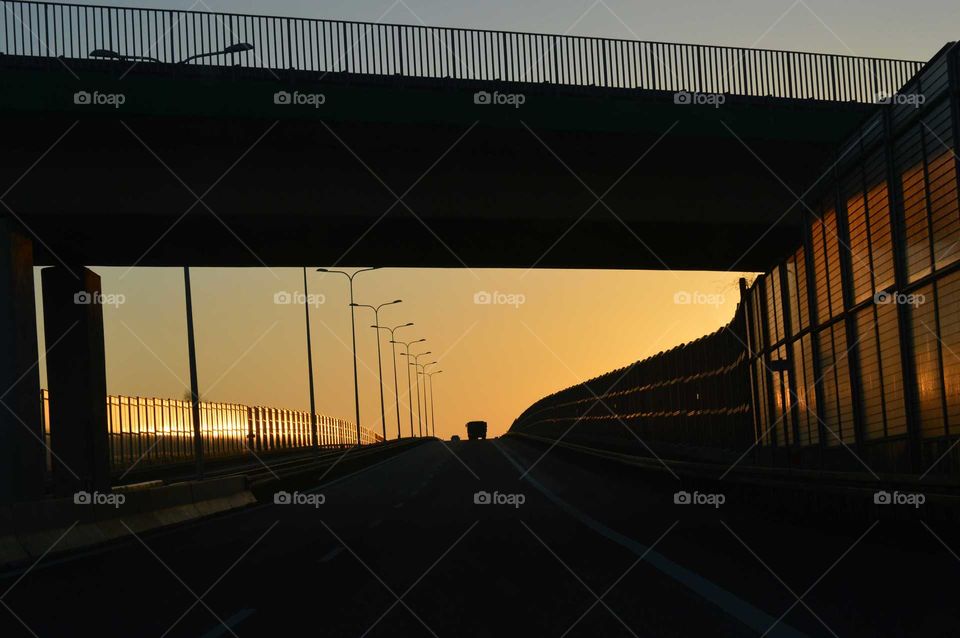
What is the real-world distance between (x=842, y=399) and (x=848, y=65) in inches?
303

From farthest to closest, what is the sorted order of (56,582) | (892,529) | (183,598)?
(892,529)
(56,582)
(183,598)

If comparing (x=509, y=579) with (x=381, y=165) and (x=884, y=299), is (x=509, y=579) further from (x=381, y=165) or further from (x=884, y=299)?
(x=381, y=165)

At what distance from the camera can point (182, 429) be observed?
76.6 metres

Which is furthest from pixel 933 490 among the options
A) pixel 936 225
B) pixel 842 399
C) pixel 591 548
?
pixel 842 399

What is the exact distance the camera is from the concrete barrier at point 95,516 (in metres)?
20.0

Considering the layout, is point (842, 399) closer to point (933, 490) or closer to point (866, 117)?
point (866, 117)

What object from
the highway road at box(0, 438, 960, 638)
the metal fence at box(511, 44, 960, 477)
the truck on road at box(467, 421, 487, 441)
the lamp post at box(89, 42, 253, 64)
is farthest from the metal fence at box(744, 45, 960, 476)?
the truck on road at box(467, 421, 487, 441)

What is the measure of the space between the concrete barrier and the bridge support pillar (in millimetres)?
1490

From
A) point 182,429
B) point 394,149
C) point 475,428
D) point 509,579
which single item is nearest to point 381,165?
point 394,149

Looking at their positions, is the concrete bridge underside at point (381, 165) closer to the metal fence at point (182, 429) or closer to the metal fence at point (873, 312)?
the metal fence at point (873, 312)

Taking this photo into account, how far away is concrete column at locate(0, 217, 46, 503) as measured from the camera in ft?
81.8

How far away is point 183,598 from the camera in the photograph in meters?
13.9

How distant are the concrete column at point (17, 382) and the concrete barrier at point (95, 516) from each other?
63.4 inches

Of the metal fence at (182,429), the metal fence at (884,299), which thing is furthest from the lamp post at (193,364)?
the metal fence at (884,299)
